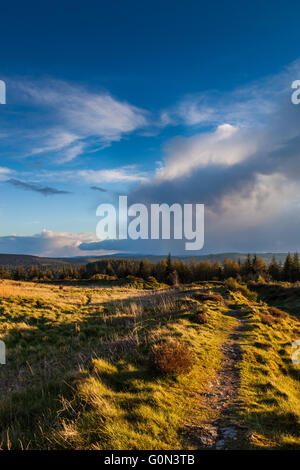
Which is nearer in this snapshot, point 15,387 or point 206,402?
point 206,402

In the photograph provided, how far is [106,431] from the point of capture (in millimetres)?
4238

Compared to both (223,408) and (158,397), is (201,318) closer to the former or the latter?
(223,408)

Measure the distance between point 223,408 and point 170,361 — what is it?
1839mm

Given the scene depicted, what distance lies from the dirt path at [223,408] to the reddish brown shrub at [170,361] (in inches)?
35.3

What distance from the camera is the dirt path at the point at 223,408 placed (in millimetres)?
4531

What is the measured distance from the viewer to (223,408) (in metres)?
5.90

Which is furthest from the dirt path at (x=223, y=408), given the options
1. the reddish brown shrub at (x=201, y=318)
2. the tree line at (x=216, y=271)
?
the tree line at (x=216, y=271)

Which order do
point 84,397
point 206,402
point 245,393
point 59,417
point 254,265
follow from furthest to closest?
point 254,265 < point 245,393 < point 206,402 < point 84,397 < point 59,417

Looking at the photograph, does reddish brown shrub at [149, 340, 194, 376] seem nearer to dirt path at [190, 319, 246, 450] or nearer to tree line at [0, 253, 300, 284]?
dirt path at [190, 319, 246, 450]

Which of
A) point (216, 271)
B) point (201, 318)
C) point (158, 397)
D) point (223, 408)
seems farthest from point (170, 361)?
point (216, 271)

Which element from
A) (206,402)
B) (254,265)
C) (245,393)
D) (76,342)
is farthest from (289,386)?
(254,265)

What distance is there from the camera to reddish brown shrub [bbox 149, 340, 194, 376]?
7047 mm

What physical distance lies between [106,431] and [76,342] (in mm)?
10578
